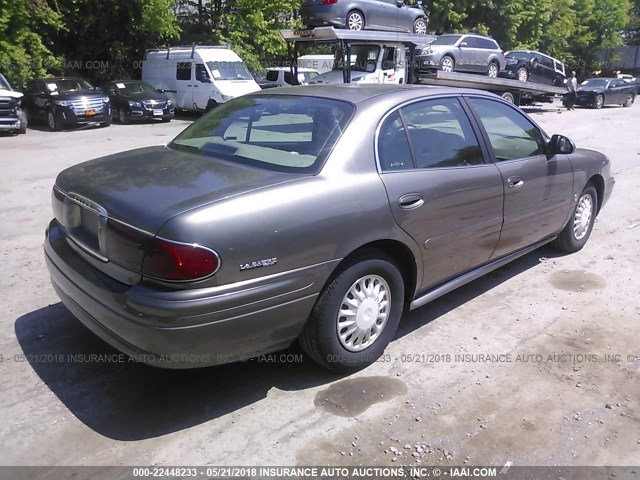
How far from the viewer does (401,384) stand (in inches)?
134

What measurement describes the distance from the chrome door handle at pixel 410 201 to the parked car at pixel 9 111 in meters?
14.5

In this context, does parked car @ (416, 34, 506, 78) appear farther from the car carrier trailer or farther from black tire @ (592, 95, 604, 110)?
black tire @ (592, 95, 604, 110)

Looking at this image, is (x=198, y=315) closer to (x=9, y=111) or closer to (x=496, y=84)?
(x=9, y=111)

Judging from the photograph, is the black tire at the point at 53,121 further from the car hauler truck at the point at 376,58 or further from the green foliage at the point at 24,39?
the car hauler truck at the point at 376,58

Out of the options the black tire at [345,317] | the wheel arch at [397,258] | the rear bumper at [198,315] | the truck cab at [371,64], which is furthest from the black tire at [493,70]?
the rear bumper at [198,315]

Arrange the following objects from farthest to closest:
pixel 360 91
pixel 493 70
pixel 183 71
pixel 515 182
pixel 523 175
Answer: pixel 493 70 < pixel 183 71 < pixel 523 175 < pixel 515 182 < pixel 360 91

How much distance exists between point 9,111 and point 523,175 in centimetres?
1446

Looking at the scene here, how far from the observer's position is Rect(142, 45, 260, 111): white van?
18.7 m

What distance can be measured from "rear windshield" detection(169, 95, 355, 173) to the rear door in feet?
1.15

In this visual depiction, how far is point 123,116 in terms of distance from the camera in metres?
18.3

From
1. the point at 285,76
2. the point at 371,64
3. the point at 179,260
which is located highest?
the point at 371,64

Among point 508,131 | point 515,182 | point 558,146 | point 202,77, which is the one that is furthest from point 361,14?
point 515,182

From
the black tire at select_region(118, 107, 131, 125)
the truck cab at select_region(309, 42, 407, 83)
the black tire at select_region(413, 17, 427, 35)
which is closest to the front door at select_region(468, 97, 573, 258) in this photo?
the truck cab at select_region(309, 42, 407, 83)

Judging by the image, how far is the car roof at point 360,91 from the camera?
3695 millimetres
